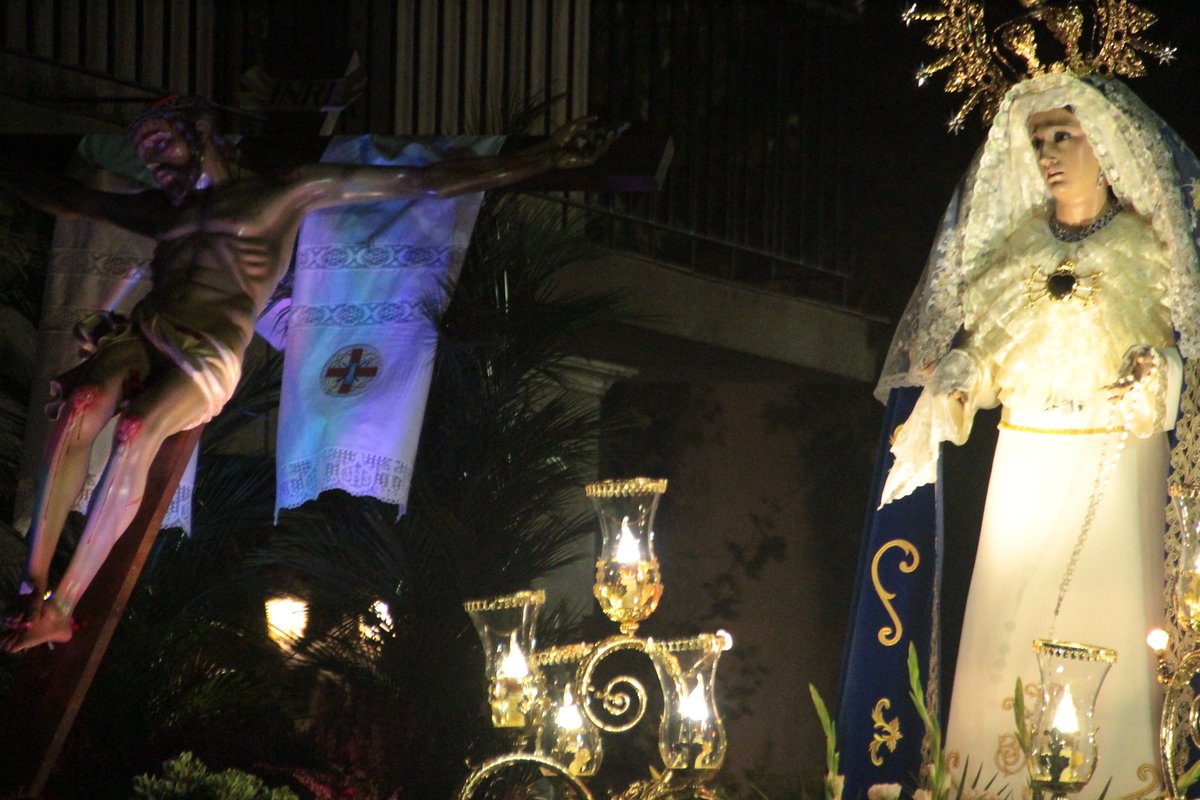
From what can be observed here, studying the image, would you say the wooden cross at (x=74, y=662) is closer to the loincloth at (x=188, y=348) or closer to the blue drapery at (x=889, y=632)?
the loincloth at (x=188, y=348)

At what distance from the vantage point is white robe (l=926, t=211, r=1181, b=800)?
12.7 feet

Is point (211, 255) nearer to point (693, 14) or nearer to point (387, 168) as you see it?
point (387, 168)

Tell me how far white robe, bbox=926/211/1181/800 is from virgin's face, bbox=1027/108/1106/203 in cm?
11

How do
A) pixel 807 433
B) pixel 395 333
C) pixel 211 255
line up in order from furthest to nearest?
pixel 807 433
pixel 395 333
pixel 211 255

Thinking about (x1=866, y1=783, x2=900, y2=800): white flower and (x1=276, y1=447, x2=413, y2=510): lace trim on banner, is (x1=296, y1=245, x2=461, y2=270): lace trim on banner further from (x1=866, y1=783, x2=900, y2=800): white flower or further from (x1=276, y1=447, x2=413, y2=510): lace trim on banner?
(x1=866, y1=783, x2=900, y2=800): white flower

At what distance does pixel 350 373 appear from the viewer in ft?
14.8

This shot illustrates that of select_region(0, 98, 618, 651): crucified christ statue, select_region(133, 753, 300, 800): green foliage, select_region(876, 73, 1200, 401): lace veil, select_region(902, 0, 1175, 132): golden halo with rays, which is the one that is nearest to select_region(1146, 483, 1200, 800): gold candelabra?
select_region(876, 73, 1200, 401): lace veil

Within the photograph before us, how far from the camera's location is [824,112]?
21.0 ft

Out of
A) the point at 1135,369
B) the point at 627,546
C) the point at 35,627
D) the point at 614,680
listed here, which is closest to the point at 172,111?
the point at 35,627

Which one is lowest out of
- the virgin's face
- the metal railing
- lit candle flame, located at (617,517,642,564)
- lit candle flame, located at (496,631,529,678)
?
lit candle flame, located at (496,631,529,678)

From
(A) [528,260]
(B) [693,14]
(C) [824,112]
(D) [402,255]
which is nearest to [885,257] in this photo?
(C) [824,112]

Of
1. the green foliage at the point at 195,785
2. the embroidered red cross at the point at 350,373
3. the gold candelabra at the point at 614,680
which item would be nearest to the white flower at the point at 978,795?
the gold candelabra at the point at 614,680

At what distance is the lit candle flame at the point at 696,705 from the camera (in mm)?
3564

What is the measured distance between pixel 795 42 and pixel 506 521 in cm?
251
